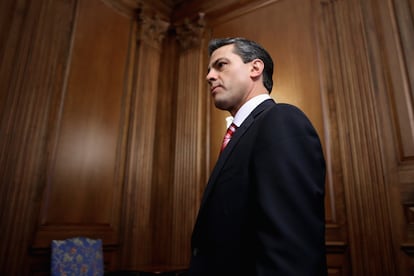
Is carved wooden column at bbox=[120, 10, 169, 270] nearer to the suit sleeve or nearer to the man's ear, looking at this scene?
the man's ear

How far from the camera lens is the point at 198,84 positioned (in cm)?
366

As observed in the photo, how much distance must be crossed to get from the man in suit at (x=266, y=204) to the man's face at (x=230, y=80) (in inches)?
6.5

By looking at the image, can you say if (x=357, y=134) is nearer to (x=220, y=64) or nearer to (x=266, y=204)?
(x=220, y=64)

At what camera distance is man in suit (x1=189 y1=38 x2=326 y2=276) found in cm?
82

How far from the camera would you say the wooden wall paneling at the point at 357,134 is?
225 cm

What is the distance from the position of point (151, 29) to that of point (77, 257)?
270 cm

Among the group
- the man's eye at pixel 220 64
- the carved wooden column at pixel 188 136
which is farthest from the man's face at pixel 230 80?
the carved wooden column at pixel 188 136

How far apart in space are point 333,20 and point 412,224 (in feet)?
6.13

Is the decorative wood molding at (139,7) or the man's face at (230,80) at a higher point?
the decorative wood molding at (139,7)

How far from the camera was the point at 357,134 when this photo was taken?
2486mm

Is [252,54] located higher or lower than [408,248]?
higher

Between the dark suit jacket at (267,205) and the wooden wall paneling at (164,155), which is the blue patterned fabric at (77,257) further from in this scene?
the dark suit jacket at (267,205)

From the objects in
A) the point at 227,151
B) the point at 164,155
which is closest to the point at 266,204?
the point at 227,151


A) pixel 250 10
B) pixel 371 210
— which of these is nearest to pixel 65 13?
pixel 250 10
